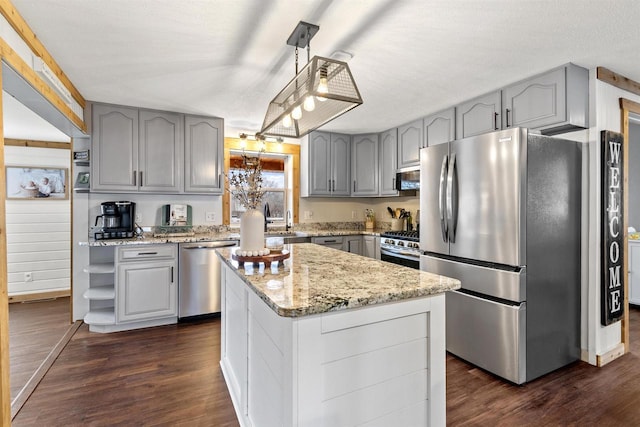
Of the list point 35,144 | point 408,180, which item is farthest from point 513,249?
point 35,144

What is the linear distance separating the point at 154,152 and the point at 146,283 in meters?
1.39

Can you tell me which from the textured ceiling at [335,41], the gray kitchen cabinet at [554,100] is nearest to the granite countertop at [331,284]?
the textured ceiling at [335,41]

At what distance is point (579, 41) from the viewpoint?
206 cm

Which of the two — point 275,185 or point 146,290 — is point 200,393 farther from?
point 275,185

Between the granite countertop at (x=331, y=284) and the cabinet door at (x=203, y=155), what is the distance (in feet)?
6.71

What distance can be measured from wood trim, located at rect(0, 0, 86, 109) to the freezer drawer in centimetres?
326

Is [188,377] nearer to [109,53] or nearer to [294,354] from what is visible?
[294,354]

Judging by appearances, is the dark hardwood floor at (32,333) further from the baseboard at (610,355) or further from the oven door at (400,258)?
the baseboard at (610,355)

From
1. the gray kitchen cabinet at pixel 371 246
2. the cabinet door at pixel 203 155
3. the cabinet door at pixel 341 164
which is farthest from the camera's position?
the cabinet door at pixel 341 164

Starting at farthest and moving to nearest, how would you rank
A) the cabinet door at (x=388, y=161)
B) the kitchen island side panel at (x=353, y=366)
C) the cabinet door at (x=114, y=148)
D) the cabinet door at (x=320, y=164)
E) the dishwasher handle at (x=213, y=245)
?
1. the cabinet door at (x=320, y=164)
2. the cabinet door at (x=388, y=161)
3. the dishwasher handle at (x=213, y=245)
4. the cabinet door at (x=114, y=148)
5. the kitchen island side panel at (x=353, y=366)

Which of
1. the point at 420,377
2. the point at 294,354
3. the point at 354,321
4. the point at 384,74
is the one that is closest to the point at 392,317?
the point at 354,321

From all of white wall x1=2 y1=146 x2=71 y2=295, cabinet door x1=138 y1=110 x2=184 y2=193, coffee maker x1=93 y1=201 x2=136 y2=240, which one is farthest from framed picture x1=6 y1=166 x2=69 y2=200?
cabinet door x1=138 y1=110 x2=184 y2=193

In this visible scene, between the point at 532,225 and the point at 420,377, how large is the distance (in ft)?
4.83

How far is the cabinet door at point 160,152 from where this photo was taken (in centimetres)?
349
